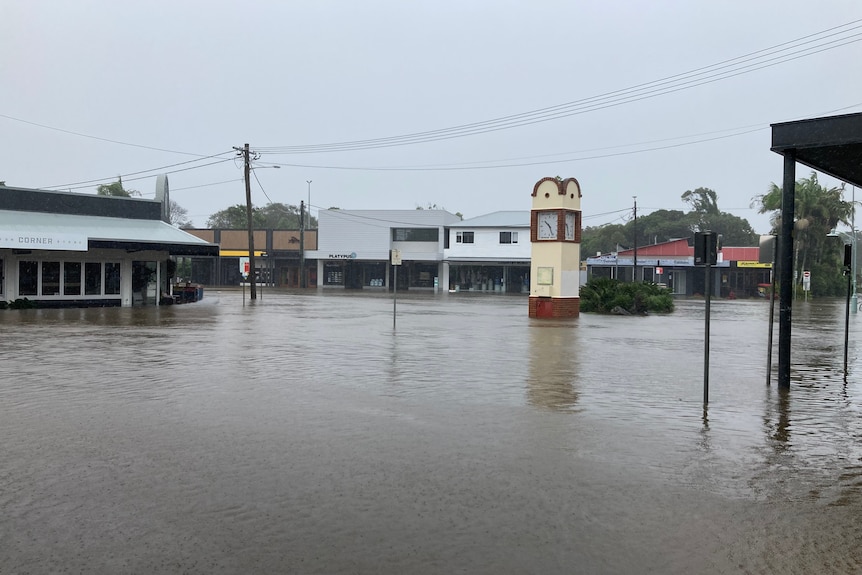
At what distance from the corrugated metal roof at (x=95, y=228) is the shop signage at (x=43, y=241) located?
602 mm

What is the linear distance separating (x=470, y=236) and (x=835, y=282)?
115ft

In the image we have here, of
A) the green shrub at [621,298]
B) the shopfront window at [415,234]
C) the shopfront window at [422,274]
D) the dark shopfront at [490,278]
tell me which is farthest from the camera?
the shopfront window at [422,274]

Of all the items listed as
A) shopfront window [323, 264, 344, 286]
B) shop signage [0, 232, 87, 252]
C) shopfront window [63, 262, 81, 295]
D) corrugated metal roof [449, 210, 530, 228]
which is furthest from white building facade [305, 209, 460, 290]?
shop signage [0, 232, 87, 252]

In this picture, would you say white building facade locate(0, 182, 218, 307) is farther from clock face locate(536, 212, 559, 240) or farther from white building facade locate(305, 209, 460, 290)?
white building facade locate(305, 209, 460, 290)

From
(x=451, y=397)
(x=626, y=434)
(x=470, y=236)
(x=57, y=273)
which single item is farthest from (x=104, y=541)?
(x=470, y=236)

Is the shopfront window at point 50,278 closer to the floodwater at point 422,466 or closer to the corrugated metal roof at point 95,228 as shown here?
the corrugated metal roof at point 95,228

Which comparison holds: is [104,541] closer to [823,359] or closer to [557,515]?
[557,515]

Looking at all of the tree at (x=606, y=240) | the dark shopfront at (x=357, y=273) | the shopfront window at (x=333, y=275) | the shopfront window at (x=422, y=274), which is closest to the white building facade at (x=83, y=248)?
the shopfront window at (x=422, y=274)

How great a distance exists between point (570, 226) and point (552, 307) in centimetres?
366

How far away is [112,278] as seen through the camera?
122ft

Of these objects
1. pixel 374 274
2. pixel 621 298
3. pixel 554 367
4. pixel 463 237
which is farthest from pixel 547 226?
pixel 374 274

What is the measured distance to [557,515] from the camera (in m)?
5.88

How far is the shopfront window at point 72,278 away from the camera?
35.4 metres

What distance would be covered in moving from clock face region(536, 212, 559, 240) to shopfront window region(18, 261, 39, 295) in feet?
75.0
